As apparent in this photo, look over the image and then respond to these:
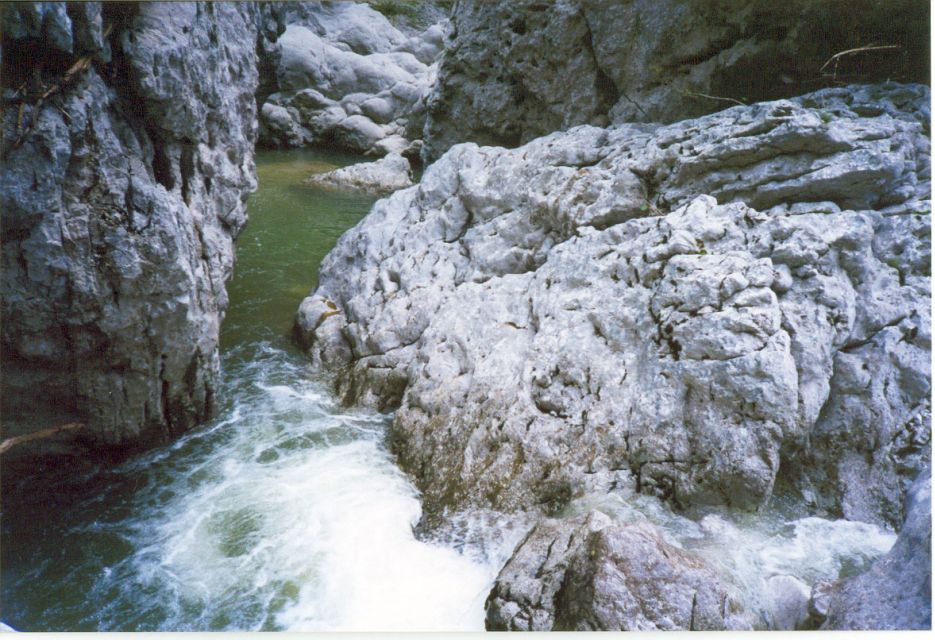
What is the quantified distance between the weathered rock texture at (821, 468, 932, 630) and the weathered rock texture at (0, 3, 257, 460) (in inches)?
269

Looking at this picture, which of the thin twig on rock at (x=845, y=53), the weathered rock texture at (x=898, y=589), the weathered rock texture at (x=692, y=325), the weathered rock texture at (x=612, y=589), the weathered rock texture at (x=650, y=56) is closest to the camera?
the weathered rock texture at (x=898, y=589)

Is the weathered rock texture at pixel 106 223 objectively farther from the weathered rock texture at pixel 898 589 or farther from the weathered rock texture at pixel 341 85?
the weathered rock texture at pixel 341 85

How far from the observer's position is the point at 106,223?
573 cm

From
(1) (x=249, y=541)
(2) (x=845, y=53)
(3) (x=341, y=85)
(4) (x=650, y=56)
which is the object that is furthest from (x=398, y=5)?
(3) (x=341, y=85)

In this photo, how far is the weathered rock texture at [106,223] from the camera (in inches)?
190

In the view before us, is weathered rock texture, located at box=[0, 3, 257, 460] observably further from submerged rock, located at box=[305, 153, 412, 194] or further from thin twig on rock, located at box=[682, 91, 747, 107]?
submerged rock, located at box=[305, 153, 412, 194]

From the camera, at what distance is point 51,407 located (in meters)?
6.12

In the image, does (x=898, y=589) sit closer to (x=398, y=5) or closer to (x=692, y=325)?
(x=692, y=325)

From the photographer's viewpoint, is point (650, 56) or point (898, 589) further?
point (650, 56)

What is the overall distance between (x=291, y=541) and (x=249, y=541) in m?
0.43

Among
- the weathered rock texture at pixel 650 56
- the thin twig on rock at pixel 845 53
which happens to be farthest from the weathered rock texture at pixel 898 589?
the thin twig on rock at pixel 845 53

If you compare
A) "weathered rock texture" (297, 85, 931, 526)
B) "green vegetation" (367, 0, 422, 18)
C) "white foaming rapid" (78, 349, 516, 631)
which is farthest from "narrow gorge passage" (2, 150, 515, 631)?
"green vegetation" (367, 0, 422, 18)

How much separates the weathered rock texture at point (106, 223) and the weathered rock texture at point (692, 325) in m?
2.91

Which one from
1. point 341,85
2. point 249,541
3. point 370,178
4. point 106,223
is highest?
point 341,85
